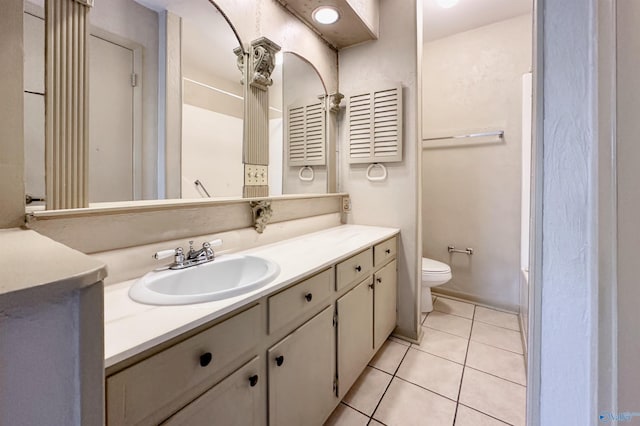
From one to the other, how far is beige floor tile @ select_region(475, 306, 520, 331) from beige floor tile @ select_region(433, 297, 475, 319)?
0.07 m

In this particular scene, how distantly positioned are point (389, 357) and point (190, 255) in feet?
4.82

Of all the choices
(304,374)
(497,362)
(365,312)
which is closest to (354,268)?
(365,312)

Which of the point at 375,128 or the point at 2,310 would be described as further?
the point at 375,128

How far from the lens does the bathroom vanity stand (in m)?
0.59

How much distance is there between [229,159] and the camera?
4.92ft

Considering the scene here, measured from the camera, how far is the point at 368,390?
5.00 feet

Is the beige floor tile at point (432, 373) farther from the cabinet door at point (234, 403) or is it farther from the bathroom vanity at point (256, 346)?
the cabinet door at point (234, 403)

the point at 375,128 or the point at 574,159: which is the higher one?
the point at 375,128

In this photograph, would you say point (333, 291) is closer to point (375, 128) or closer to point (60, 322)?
point (60, 322)

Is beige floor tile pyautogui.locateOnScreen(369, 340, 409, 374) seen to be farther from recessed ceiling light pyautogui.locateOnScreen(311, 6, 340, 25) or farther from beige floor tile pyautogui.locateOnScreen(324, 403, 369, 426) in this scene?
recessed ceiling light pyautogui.locateOnScreen(311, 6, 340, 25)

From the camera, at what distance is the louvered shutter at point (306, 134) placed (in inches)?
77.8

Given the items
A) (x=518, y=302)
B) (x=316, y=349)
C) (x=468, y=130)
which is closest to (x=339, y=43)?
(x=468, y=130)
